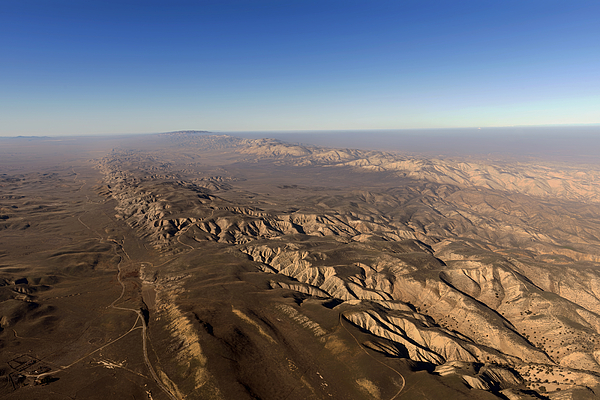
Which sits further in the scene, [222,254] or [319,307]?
[222,254]

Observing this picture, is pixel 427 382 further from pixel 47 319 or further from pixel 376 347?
pixel 47 319

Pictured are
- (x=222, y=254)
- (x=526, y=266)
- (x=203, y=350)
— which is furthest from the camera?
(x=222, y=254)

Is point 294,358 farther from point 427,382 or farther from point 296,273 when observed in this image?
point 296,273

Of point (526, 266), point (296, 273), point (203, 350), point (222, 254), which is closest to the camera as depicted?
point (203, 350)

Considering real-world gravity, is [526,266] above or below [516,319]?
above

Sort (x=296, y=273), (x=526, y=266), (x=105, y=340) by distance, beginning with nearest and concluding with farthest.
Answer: (x=105, y=340)
(x=526, y=266)
(x=296, y=273)

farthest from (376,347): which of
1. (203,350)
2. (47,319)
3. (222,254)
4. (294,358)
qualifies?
(47,319)

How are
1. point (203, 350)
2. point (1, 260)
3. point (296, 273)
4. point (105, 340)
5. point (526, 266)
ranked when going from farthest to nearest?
1. point (1, 260)
2. point (296, 273)
3. point (526, 266)
4. point (105, 340)
5. point (203, 350)

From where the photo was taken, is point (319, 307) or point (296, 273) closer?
point (319, 307)

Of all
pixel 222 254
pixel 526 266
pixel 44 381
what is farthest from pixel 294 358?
pixel 526 266
